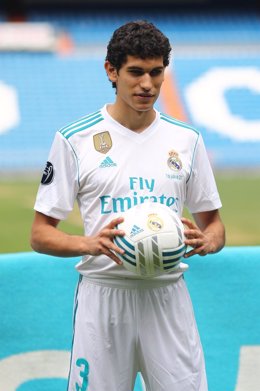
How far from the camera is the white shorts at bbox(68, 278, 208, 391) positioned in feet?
11.8

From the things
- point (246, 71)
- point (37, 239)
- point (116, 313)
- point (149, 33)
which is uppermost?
point (246, 71)

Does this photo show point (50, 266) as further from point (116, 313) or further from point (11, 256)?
point (116, 313)

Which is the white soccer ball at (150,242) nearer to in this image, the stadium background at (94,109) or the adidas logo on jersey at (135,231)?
the adidas logo on jersey at (135,231)

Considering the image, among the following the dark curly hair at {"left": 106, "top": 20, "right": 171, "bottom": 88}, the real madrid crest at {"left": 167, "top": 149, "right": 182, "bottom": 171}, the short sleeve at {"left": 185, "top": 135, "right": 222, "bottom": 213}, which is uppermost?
the dark curly hair at {"left": 106, "top": 20, "right": 171, "bottom": 88}

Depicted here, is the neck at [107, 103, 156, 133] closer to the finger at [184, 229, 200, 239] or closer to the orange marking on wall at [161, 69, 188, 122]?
the finger at [184, 229, 200, 239]

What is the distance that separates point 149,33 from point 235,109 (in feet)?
71.4

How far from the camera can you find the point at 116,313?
3.62m

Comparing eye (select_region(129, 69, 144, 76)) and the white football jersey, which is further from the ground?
eye (select_region(129, 69, 144, 76))

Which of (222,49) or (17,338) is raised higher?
(222,49)

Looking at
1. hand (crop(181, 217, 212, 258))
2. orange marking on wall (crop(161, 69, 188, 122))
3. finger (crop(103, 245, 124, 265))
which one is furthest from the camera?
orange marking on wall (crop(161, 69, 188, 122))

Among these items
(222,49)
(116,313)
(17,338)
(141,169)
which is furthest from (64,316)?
(222,49)

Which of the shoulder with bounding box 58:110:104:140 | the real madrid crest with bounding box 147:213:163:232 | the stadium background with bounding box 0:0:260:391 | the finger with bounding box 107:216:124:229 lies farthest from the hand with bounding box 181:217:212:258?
the stadium background with bounding box 0:0:260:391

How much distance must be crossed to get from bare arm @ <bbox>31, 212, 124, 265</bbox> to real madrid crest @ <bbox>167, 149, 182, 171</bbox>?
43 cm

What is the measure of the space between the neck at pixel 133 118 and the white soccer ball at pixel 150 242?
47cm
